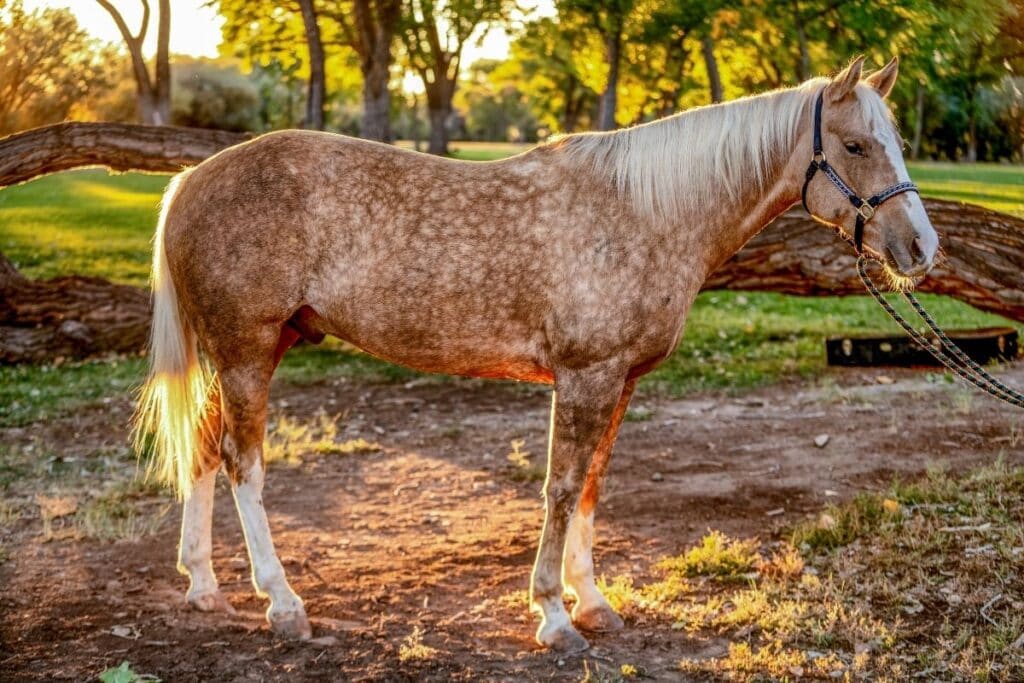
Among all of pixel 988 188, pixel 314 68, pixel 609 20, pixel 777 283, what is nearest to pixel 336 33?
pixel 314 68

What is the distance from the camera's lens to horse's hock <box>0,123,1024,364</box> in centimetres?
885

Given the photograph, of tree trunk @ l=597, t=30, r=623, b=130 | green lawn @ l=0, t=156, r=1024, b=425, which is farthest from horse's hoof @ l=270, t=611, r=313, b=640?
tree trunk @ l=597, t=30, r=623, b=130

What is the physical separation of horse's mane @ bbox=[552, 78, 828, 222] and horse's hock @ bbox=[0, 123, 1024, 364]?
15.4 ft

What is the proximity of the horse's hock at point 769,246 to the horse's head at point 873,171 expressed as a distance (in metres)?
4.72

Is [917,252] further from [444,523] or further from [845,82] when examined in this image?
[444,523]

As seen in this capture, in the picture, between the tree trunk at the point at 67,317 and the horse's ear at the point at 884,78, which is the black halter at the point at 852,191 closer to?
the horse's ear at the point at 884,78

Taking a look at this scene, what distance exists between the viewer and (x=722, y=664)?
4.56 metres

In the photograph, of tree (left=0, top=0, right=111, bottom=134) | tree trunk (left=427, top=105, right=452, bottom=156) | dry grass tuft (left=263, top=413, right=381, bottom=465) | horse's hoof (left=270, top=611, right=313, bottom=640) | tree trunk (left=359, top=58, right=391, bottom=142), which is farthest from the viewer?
tree trunk (left=427, top=105, right=452, bottom=156)

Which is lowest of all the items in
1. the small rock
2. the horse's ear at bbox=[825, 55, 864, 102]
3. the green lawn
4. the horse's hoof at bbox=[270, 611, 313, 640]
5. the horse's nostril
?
the small rock

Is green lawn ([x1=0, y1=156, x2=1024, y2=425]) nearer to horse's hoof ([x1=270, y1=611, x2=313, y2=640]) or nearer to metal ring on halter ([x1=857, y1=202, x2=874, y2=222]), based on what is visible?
horse's hoof ([x1=270, y1=611, x2=313, y2=640])

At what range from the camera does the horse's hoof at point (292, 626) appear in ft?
16.2

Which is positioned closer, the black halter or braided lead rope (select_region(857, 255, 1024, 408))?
the black halter

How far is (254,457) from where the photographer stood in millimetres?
5094

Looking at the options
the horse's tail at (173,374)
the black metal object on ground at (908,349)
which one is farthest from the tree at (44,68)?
the black metal object on ground at (908,349)
